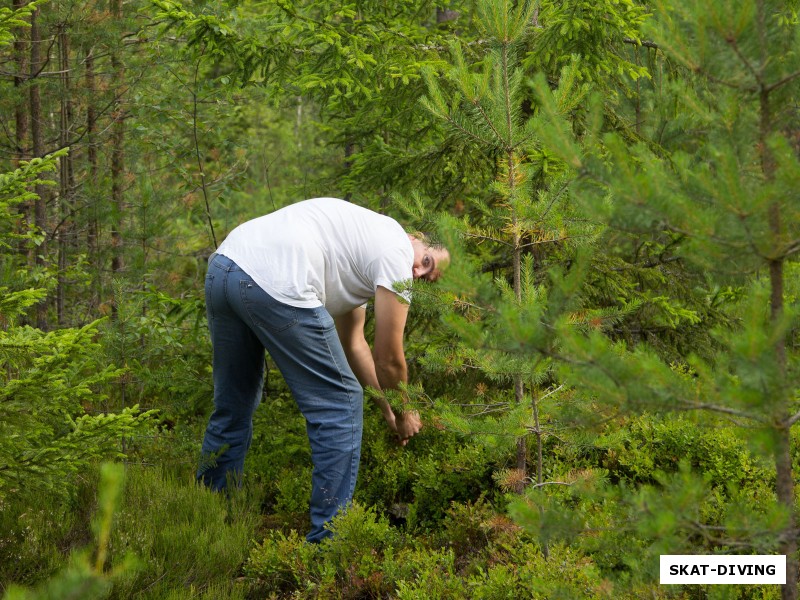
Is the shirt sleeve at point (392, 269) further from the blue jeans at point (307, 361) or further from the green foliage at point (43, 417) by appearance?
the green foliage at point (43, 417)

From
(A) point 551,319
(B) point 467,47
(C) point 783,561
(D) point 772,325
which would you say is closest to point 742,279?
(D) point 772,325

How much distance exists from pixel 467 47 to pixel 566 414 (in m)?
3.58

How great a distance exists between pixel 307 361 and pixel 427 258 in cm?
86

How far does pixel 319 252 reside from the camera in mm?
3969

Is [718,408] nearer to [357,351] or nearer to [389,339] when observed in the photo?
[389,339]

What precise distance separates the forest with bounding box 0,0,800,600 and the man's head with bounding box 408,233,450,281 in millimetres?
232

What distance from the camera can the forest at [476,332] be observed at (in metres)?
2.18

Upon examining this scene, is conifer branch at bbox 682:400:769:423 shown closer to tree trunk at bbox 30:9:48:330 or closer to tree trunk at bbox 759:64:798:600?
tree trunk at bbox 759:64:798:600

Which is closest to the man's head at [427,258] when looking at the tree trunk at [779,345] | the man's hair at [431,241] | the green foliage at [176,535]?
the man's hair at [431,241]

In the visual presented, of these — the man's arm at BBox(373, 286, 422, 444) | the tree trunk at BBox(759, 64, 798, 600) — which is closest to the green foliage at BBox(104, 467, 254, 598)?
the man's arm at BBox(373, 286, 422, 444)

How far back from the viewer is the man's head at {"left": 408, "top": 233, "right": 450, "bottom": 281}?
4094 millimetres

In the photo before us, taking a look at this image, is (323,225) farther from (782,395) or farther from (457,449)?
(782,395)

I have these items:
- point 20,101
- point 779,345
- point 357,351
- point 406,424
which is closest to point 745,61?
point 779,345

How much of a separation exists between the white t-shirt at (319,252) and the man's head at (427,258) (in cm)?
13
